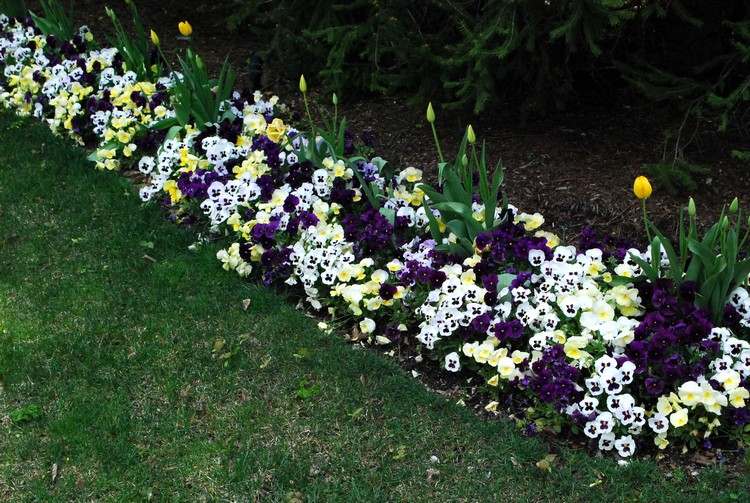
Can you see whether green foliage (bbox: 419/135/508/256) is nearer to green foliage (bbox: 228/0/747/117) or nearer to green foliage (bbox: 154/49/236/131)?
green foliage (bbox: 228/0/747/117)

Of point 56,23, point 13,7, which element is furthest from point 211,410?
point 13,7

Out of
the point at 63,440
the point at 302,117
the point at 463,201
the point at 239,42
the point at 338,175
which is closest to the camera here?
the point at 63,440

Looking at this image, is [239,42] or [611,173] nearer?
[611,173]

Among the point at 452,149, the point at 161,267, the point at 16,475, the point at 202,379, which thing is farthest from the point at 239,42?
the point at 16,475

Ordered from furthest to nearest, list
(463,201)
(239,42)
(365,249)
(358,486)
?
(239,42) < (365,249) < (463,201) < (358,486)

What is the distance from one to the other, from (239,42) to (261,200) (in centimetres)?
271

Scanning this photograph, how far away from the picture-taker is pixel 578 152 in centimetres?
481

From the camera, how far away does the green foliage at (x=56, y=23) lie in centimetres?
638

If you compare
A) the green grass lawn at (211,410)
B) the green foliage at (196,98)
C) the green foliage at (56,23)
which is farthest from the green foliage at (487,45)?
the green grass lawn at (211,410)

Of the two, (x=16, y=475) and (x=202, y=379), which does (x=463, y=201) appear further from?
(x=16, y=475)

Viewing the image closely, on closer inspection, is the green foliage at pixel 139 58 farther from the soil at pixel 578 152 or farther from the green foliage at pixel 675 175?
the green foliage at pixel 675 175

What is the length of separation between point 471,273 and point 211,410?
1.23m

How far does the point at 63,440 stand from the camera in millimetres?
3332

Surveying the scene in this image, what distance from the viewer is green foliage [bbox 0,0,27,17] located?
22.8 ft
